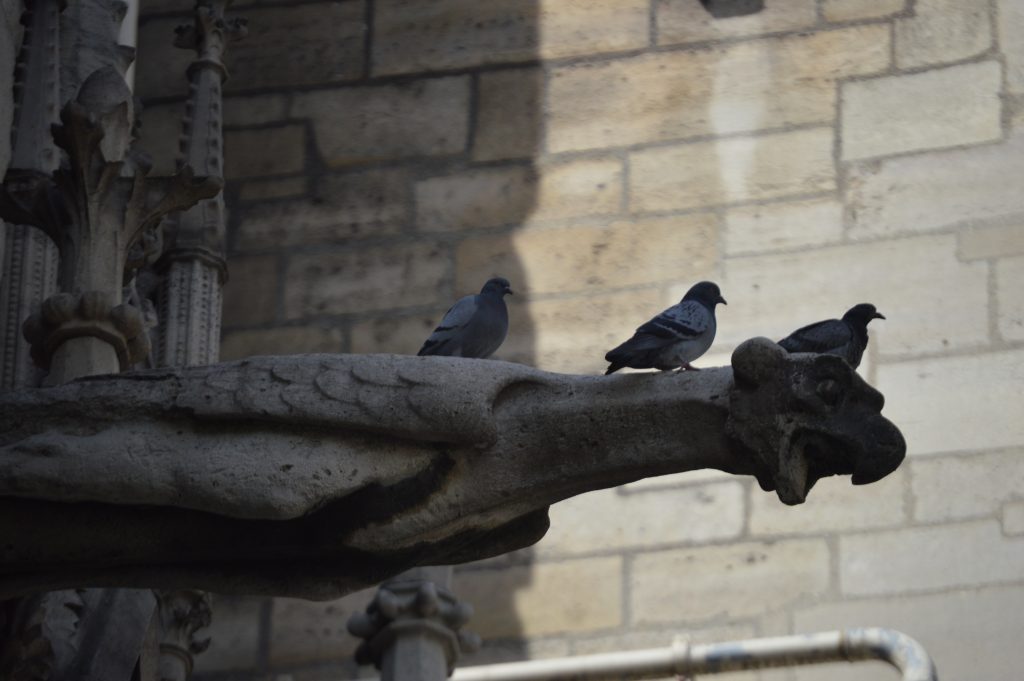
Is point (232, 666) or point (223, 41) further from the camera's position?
point (232, 666)

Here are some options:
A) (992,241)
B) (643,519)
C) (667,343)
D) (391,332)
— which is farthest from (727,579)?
(667,343)

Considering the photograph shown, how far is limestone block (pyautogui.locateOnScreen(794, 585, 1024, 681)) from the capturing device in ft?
21.6

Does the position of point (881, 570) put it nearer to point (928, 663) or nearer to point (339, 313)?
point (928, 663)

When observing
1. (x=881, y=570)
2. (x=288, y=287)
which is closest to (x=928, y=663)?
(x=881, y=570)

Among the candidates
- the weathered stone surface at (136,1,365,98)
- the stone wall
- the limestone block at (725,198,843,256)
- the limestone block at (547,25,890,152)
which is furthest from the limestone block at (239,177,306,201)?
the limestone block at (725,198,843,256)

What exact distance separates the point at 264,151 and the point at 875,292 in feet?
5.51

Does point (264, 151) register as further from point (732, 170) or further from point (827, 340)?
point (827, 340)

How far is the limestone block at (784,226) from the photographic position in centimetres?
742

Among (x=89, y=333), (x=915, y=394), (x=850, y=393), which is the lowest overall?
(x=850, y=393)

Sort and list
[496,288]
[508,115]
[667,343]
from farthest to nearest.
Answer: [508,115], [496,288], [667,343]

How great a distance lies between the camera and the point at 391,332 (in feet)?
24.9

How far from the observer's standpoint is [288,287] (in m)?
7.74

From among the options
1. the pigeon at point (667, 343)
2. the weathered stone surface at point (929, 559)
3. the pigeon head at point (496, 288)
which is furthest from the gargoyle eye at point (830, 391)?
the weathered stone surface at point (929, 559)

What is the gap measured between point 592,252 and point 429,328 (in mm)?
442
